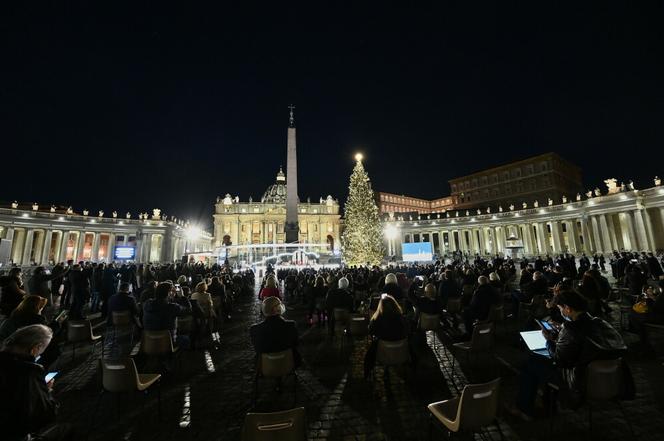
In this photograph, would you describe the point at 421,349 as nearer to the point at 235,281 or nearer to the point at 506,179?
the point at 235,281

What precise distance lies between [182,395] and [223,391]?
0.62 meters

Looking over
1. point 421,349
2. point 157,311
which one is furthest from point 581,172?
point 157,311

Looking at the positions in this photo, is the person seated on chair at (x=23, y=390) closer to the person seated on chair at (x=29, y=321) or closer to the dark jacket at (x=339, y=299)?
the person seated on chair at (x=29, y=321)

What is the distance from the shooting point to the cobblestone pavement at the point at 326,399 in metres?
3.67

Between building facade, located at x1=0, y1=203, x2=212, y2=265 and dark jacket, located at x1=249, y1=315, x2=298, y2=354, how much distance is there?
3102 cm

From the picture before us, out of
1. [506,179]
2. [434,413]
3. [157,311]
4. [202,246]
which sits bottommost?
[434,413]

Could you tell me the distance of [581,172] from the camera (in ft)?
222

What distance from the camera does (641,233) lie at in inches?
1357

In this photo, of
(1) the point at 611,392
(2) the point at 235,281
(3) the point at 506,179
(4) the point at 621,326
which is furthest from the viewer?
(3) the point at 506,179

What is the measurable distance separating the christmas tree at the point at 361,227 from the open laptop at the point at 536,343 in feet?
62.4

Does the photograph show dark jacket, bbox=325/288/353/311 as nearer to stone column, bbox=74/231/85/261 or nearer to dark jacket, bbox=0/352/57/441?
dark jacket, bbox=0/352/57/441

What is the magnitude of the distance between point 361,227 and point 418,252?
30.2 feet

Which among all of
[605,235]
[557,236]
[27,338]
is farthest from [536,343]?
[557,236]

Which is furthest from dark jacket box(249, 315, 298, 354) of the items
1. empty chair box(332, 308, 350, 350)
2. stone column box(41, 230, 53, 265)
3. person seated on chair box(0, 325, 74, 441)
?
stone column box(41, 230, 53, 265)
